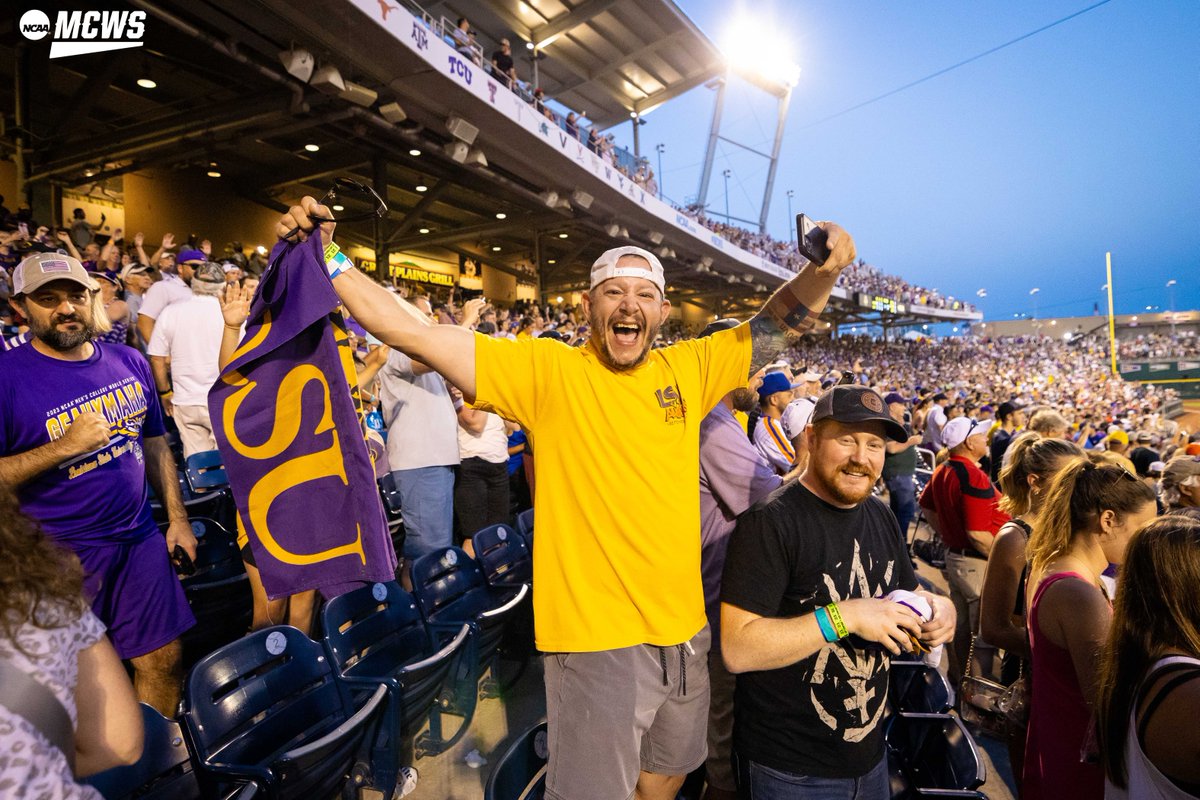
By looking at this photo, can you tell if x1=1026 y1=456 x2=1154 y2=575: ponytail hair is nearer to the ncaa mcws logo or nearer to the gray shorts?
the gray shorts

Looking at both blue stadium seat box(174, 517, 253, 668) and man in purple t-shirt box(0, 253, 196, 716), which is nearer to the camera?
man in purple t-shirt box(0, 253, 196, 716)

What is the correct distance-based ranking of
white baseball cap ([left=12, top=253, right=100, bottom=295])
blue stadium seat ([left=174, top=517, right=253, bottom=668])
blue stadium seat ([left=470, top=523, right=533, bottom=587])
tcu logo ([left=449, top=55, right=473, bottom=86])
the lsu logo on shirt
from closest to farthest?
the lsu logo on shirt → white baseball cap ([left=12, top=253, right=100, bottom=295]) → blue stadium seat ([left=174, top=517, right=253, bottom=668]) → blue stadium seat ([left=470, top=523, right=533, bottom=587]) → tcu logo ([left=449, top=55, right=473, bottom=86])

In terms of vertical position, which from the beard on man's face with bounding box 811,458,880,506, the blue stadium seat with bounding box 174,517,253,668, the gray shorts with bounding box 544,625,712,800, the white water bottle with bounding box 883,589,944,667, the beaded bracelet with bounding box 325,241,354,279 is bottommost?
the blue stadium seat with bounding box 174,517,253,668

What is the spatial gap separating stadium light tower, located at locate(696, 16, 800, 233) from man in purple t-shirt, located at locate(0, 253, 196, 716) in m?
26.0

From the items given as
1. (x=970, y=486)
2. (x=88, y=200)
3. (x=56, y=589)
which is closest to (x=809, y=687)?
(x=56, y=589)

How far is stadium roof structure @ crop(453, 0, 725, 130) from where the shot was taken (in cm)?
1802

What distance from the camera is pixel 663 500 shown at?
70.0 inches

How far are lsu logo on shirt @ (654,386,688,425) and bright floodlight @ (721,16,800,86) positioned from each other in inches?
1033

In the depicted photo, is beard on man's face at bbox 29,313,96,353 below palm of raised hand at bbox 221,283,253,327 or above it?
below

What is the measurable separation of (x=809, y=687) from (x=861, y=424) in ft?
2.47

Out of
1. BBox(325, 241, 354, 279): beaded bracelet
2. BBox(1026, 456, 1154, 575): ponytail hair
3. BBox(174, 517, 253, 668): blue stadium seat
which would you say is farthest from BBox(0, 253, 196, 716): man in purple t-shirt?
BBox(1026, 456, 1154, 575): ponytail hair

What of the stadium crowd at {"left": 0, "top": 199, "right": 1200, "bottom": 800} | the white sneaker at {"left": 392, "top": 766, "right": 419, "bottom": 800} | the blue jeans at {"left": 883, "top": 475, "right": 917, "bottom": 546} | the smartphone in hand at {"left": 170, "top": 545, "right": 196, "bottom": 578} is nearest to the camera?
the stadium crowd at {"left": 0, "top": 199, "right": 1200, "bottom": 800}

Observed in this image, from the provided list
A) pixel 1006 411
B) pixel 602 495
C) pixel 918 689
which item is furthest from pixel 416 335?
pixel 1006 411

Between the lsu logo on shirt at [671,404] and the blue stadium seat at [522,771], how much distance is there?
3.51 feet
